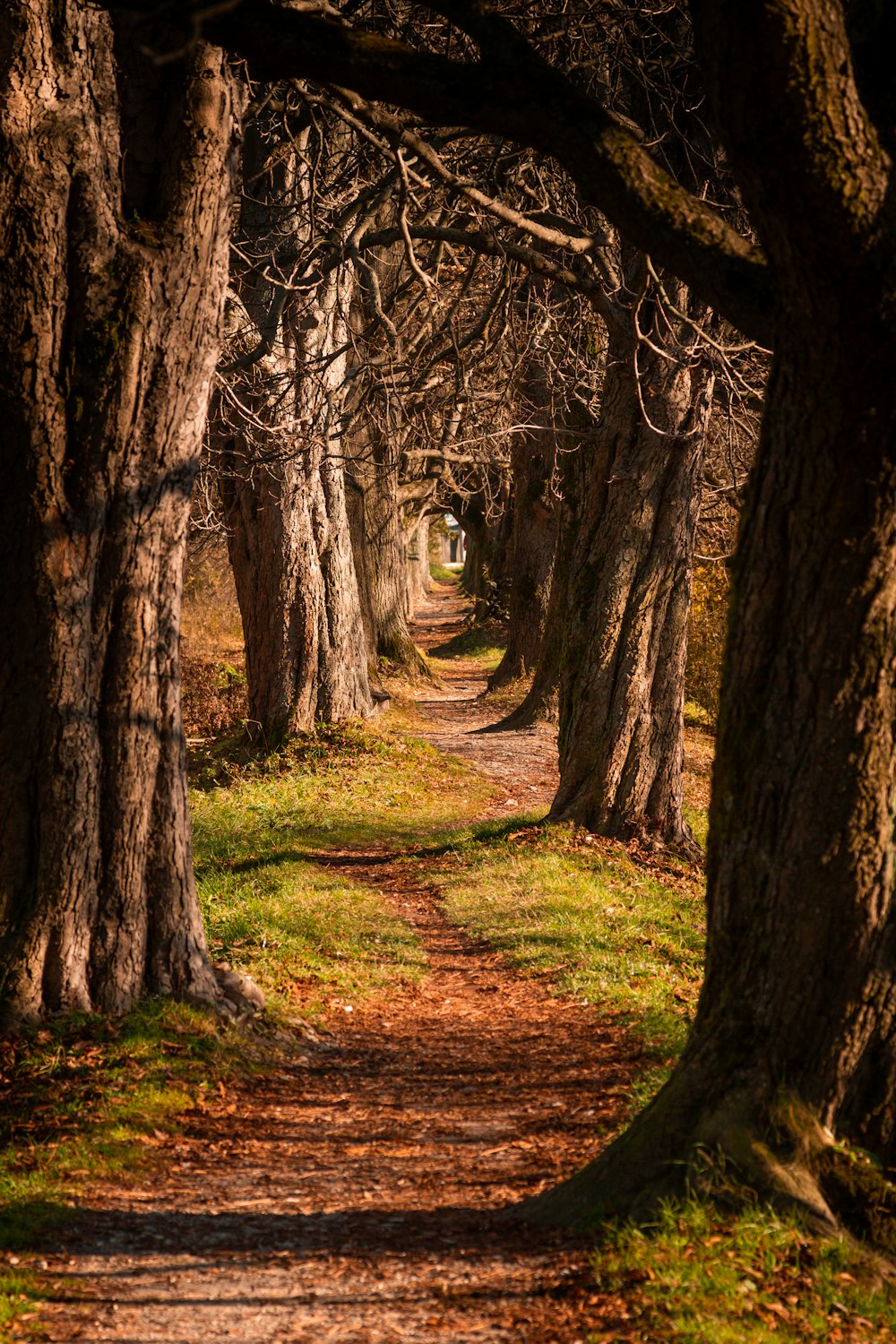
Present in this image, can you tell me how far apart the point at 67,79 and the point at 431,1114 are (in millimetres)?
5253

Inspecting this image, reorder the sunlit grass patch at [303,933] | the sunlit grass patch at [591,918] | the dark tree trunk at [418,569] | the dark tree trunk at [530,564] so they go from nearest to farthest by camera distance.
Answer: the sunlit grass patch at [591,918] → the sunlit grass patch at [303,933] → the dark tree trunk at [530,564] → the dark tree trunk at [418,569]

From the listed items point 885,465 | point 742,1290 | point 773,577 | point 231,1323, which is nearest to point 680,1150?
point 742,1290

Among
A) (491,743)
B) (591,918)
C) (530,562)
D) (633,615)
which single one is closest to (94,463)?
(591,918)

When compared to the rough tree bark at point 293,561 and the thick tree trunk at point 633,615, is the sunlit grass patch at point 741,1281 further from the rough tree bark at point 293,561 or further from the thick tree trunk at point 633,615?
the rough tree bark at point 293,561

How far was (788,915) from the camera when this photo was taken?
12.8 feet

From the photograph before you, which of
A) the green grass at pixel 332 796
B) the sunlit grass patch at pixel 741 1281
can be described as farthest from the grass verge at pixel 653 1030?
the green grass at pixel 332 796

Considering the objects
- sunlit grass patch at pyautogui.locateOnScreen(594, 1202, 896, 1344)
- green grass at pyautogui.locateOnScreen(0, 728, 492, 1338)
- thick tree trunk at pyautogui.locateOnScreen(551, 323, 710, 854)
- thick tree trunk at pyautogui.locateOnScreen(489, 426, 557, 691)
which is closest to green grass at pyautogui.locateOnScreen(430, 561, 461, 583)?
thick tree trunk at pyautogui.locateOnScreen(489, 426, 557, 691)

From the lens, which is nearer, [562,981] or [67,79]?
[67,79]

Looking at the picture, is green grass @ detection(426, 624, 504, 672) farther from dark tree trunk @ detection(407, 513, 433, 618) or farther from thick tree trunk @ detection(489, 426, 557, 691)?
dark tree trunk @ detection(407, 513, 433, 618)

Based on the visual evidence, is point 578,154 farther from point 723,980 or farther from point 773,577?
point 723,980

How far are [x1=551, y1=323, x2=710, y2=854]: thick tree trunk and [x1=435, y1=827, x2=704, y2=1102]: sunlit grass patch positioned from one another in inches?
24.8

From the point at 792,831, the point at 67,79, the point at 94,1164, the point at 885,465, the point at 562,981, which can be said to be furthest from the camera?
the point at 562,981

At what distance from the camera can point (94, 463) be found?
5.77m

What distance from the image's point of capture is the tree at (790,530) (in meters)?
3.52
